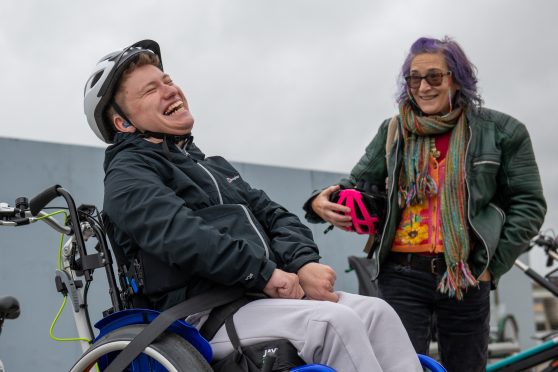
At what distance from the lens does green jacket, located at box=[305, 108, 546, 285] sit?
2.96 meters

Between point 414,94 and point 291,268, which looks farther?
point 414,94

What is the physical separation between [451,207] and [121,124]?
134 centimetres

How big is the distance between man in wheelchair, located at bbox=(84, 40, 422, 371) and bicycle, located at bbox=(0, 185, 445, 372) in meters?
0.09

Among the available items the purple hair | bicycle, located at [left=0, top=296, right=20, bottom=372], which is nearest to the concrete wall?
bicycle, located at [left=0, top=296, right=20, bottom=372]

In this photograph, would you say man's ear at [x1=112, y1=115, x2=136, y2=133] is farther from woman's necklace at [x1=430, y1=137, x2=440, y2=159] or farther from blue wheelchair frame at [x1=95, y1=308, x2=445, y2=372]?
woman's necklace at [x1=430, y1=137, x2=440, y2=159]

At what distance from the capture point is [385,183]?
126 inches

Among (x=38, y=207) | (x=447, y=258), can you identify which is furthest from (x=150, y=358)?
(x=447, y=258)

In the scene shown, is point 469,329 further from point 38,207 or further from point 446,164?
point 38,207

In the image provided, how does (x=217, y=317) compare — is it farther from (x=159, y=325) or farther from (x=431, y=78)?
(x=431, y=78)

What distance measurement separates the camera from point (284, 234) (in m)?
2.45

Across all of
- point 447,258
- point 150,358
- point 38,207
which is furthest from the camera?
point 447,258

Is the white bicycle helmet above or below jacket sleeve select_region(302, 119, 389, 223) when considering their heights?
above

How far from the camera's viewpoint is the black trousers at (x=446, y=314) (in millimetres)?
2949

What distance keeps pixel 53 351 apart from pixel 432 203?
9.84ft
